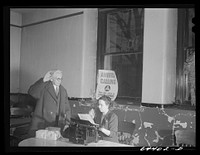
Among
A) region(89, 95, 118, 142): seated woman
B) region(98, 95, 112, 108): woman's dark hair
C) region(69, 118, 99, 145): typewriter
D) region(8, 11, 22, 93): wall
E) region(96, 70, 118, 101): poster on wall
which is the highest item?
region(8, 11, 22, 93): wall

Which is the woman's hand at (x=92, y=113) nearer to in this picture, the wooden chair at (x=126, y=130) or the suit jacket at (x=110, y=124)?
the suit jacket at (x=110, y=124)

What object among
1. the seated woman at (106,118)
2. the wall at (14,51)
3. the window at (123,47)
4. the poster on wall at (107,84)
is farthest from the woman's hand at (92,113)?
the wall at (14,51)

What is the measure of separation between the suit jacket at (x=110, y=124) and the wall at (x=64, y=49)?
0.75 ft

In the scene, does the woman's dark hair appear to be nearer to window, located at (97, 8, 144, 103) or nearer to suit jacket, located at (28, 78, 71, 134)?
window, located at (97, 8, 144, 103)

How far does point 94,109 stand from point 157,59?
62cm

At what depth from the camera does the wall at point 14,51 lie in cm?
193

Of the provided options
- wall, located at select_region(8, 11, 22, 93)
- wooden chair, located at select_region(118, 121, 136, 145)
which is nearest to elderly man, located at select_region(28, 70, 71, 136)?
wall, located at select_region(8, 11, 22, 93)

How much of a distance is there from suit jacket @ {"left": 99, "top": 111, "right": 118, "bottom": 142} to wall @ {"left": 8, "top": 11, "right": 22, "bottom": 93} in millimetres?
729

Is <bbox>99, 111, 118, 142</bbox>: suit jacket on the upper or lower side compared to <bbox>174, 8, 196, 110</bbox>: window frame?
lower

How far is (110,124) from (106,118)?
0.19ft

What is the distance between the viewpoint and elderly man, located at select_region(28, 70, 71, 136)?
6.31ft
